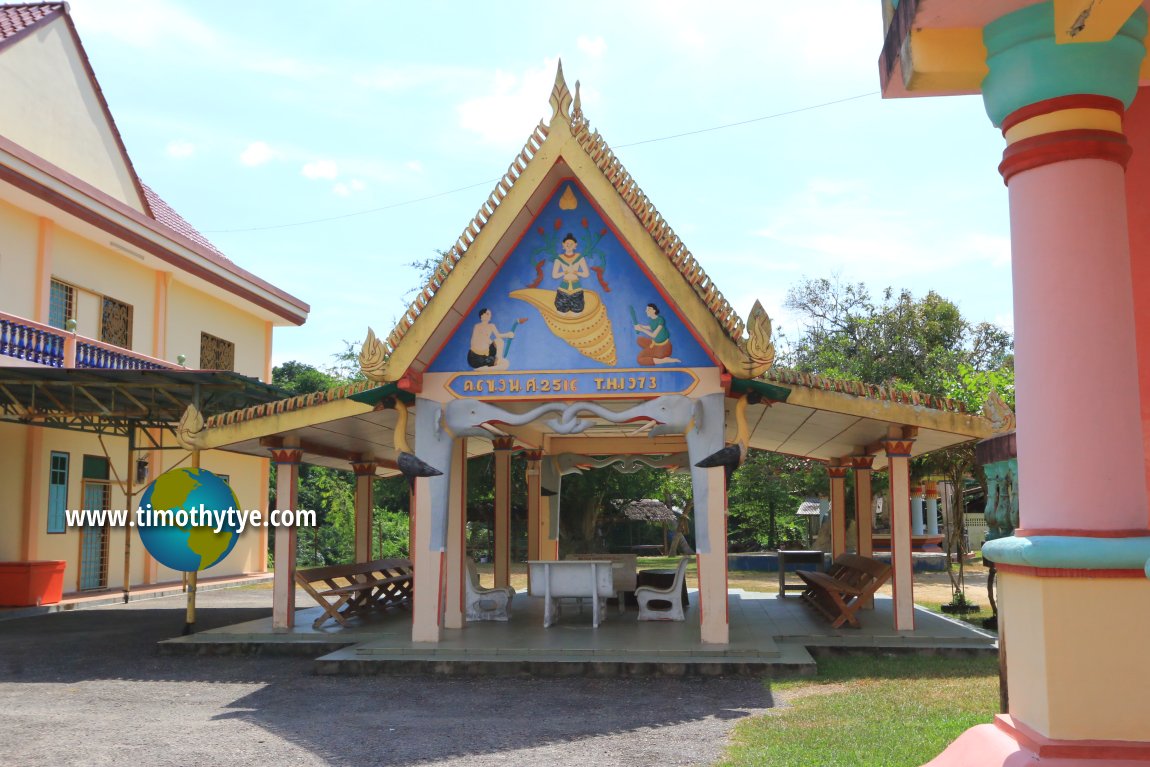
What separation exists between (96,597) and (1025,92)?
55.7 feet

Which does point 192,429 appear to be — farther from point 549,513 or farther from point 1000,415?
point 1000,415

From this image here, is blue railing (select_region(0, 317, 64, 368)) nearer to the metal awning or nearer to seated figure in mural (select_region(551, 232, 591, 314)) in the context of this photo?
the metal awning

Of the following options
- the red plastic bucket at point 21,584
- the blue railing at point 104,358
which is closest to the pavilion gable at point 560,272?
the blue railing at point 104,358

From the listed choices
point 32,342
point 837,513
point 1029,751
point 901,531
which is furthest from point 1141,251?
point 32,342

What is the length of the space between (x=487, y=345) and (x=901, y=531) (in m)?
4.80

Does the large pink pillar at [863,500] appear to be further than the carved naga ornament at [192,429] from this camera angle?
Yes

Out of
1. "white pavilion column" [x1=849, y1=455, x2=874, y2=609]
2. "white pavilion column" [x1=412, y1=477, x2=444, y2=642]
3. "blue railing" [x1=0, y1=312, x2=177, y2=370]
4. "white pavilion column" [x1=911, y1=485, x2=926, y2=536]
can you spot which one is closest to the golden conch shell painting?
"white pavilion column" [x1=412, y1=477, x2=444, y2=642]

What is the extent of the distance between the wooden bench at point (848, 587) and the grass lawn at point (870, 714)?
1.15 m

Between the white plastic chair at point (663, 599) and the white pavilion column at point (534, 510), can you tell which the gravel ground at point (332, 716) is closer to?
the white plastic chair at point (663, 599)

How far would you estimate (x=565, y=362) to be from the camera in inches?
374

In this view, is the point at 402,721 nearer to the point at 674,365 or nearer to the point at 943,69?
the point at 674,365

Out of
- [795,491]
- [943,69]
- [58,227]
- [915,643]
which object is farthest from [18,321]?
[795,491]

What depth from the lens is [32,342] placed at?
14578mm

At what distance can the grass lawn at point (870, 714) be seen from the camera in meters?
5.84
